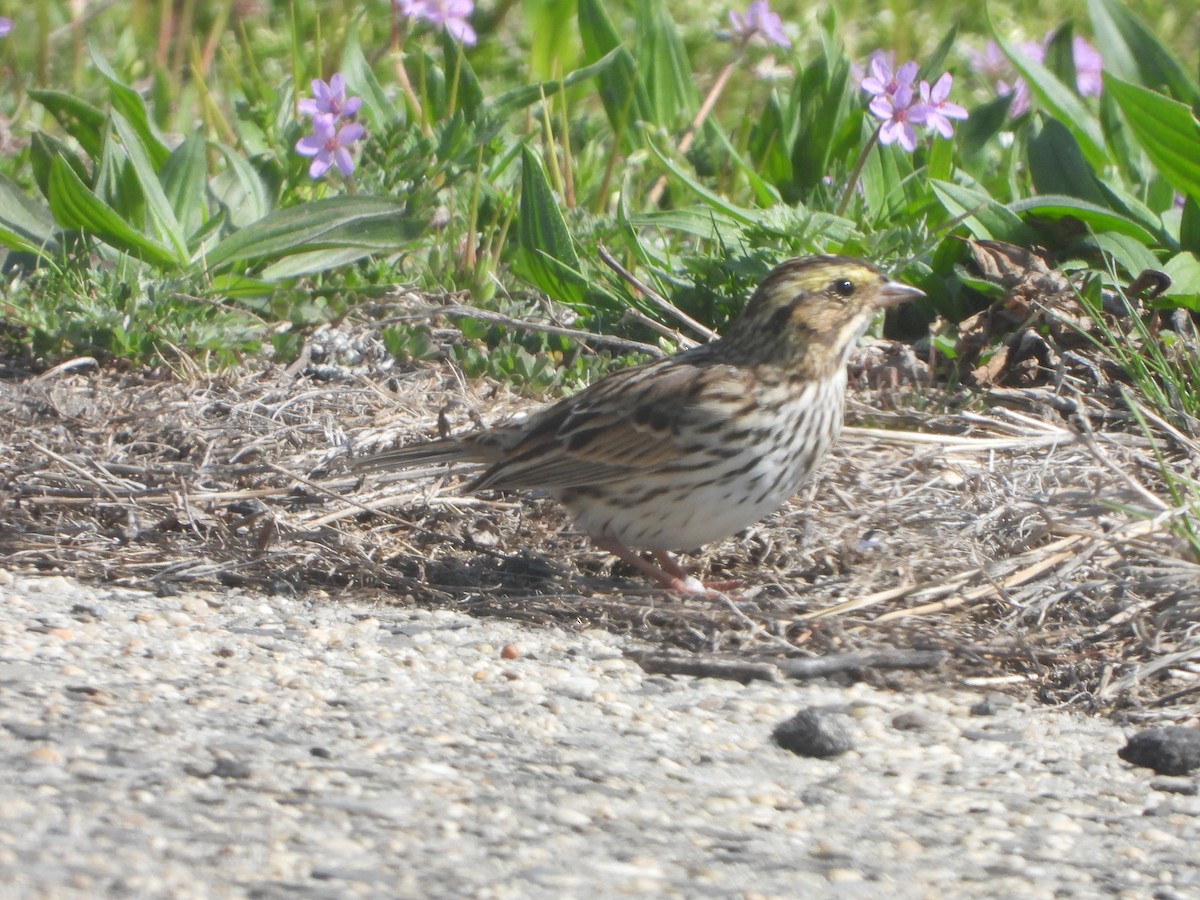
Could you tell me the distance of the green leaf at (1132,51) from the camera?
249 inches

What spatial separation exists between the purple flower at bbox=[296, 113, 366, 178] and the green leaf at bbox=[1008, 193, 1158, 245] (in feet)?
7.39

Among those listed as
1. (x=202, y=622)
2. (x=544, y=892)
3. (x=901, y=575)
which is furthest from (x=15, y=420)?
(x=544, y=892)

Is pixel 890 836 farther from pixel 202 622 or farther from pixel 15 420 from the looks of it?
pixel 15 420

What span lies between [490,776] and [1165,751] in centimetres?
137

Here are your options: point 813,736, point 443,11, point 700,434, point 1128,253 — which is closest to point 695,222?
point 443,11

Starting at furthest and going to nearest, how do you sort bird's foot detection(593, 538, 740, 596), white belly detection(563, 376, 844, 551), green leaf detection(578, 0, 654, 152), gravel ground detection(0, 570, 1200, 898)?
1. green leaf detection(578, 0, 654, 152)
2. bird's foot detection(593, 538, 740, 596)
3. white belly detection(563, 376, 844, 551)
4. gravel ground detection(0, 570, 1200, 898)

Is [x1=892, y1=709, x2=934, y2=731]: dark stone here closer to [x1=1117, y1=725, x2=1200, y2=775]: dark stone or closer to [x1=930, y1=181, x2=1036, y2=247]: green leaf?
[x1=1117, y1=725, x2=1200, y2=775]: dark stone

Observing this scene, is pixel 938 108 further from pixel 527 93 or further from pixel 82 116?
pixel 82 116

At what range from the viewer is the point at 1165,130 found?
222 inches

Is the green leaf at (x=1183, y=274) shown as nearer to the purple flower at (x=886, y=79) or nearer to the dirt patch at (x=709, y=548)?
the dirt patch at (x=709, y=548)

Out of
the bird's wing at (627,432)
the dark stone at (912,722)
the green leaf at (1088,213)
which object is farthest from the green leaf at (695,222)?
the dark stone at (912,722)

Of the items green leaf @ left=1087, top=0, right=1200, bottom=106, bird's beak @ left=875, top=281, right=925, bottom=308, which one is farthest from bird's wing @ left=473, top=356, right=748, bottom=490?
green leaf @ left=1087, top=0, right=1200, bottom=106

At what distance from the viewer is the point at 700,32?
30.4ft

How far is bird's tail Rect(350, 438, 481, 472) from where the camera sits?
15.4ft
